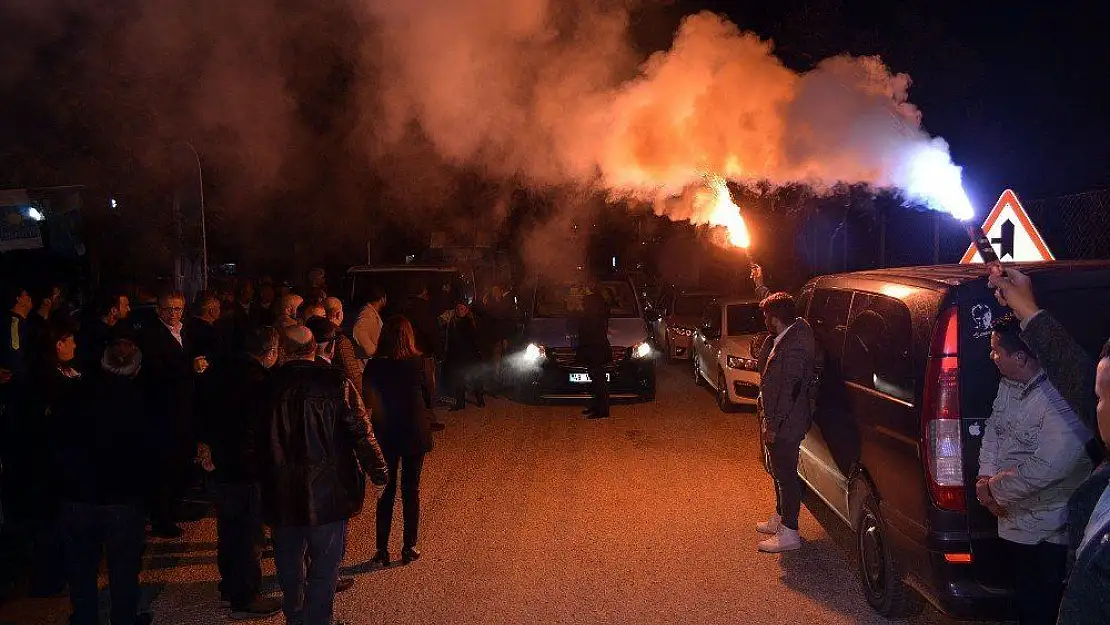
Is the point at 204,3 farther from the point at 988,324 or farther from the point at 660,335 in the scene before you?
the point at 660,335

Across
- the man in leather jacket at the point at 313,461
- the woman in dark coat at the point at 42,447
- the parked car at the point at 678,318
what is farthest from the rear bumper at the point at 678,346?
the man in leather jacket at the point at 313,461

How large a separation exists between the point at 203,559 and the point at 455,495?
2.20 meters

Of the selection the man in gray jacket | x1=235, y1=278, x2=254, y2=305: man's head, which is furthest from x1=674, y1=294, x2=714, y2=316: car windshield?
the man in gray jacket

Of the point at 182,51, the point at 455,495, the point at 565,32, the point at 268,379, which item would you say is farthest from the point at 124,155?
the point at 268,379

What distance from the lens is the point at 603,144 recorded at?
32.7ft

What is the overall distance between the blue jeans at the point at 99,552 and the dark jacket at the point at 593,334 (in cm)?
734

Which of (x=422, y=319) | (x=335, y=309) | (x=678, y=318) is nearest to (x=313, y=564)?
(x=335, y=309)

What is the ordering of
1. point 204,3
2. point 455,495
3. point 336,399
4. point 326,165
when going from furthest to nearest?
point 326,165, point 204,3, point 455,495, point 336,399

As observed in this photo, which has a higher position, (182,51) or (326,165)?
(182,51)

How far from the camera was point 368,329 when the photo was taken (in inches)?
370

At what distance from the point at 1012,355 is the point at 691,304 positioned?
14.3 m

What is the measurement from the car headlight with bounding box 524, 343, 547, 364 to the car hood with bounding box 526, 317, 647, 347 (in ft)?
0.23

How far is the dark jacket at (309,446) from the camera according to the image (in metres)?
4.27

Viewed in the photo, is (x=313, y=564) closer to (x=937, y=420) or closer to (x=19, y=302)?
(x=937, y=420)
